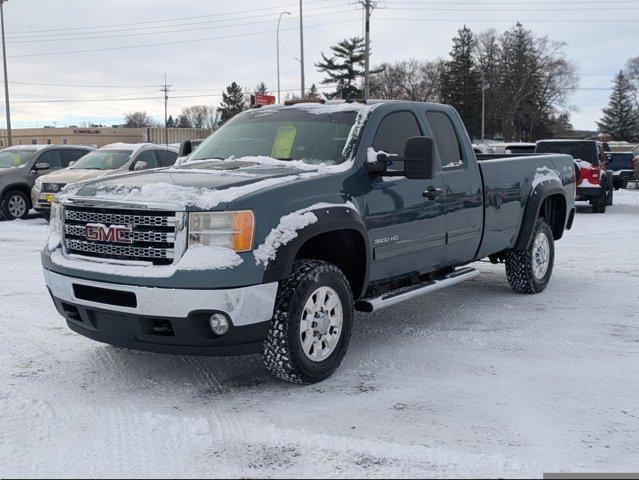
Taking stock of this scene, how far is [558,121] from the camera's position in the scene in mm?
96438

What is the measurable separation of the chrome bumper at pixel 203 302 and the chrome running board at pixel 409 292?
1036 mm

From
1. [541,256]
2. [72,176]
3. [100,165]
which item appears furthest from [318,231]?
[100,165]

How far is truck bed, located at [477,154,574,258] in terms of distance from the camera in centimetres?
680

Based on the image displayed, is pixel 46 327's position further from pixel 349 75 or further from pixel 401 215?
pixel 349 75

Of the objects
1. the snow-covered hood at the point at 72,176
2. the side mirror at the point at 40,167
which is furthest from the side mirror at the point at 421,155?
the side mirror at the point at 40,167

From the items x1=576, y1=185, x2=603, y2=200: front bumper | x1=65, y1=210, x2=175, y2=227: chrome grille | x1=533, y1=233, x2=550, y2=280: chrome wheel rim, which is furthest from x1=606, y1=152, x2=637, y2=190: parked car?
x1=65, y1=210, x2=175, y2=227: chrome grille

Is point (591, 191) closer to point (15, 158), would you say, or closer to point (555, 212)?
point (555, 212)

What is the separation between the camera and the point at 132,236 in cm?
448

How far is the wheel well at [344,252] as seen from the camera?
5029 mm

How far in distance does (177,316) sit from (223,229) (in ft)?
1.91

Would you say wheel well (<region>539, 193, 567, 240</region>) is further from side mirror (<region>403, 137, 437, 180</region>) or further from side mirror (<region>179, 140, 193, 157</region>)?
side mirror (<region>179, 140, 193, 157</region>)

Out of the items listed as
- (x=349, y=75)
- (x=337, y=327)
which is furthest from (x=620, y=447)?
(x=349, y=75)

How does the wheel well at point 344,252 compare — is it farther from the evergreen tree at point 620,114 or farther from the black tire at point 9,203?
the evergreen tree at point 620,114

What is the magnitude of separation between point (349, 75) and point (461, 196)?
78.1 meters
